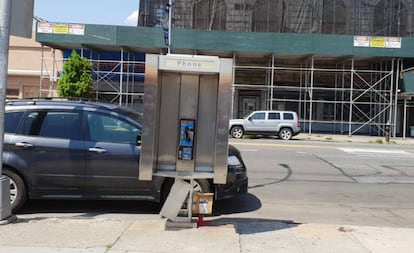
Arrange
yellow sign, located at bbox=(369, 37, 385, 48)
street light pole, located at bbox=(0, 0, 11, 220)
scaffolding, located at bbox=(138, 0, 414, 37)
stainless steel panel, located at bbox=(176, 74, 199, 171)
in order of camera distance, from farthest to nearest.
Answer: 1. scaffolding, located at bbox=(138, 0, 414, 37)
2. yellow sign, located at bbox=(369, 37, 385, 48)
3. stainless steel panel, located at bbox=(176, 74, 199, 171)
4. street light pole, located at bbox=(0, 0, 11, 220)

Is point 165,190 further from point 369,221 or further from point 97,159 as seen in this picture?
point 369,221

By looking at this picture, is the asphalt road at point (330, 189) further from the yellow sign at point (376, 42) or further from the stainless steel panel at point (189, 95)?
the yellow sign at point (376, 42)

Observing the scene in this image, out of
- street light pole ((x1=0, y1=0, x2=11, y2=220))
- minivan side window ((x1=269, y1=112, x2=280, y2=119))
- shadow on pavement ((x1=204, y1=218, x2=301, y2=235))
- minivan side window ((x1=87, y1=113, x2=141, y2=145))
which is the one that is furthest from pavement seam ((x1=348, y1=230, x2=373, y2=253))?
minivan side window ((x1=269, y1=112, x2=280, y2=119))

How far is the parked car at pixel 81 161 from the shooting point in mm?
8039

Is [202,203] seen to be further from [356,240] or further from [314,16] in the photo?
[314,16]

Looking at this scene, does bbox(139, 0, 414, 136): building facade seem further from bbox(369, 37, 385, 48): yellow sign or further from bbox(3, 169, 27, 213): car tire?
bbox(3, 169, 27, 213): car tire

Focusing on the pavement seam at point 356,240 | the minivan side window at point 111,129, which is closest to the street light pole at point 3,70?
the minivan side window at point 111,129

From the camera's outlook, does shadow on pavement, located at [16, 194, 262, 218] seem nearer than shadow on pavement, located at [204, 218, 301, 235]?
No

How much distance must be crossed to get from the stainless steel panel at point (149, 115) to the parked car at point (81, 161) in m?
1.27

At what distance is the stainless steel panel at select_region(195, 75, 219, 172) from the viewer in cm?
726

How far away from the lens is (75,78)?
3269 cm

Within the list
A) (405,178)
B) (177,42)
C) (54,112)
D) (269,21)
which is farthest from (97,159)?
(269,21)

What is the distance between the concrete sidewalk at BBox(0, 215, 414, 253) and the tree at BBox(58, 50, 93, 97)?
25690 millimetres

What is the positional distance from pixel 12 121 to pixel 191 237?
376 centimetres
